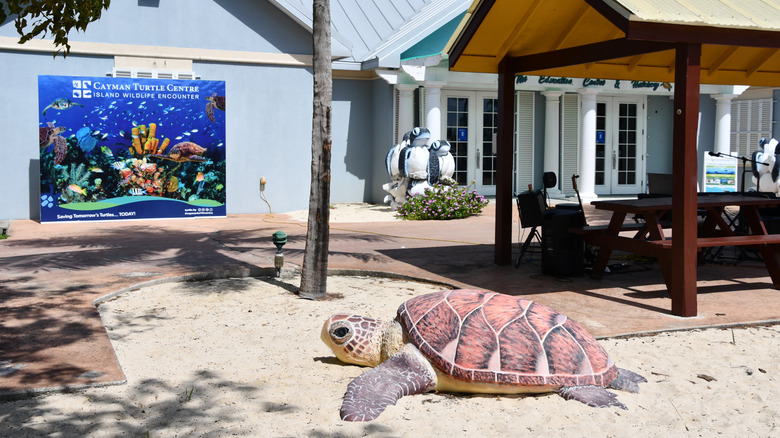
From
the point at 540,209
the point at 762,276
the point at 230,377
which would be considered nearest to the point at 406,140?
the point at 540,209

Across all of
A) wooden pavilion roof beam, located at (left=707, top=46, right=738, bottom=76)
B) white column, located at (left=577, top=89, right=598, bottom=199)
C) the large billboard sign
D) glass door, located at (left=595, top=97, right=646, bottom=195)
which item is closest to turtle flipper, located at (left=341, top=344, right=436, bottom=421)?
wooden pavilion roof beam, located at (left=707, top=46, right=738, bottom=76)

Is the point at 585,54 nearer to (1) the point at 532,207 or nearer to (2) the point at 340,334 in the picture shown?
(1) the point at 532,207

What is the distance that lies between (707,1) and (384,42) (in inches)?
468

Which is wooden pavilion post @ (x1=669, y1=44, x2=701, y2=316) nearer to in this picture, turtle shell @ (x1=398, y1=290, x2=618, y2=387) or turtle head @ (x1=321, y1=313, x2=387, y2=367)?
turtle shell @ (x1=398, y1=290, x2=618, y2=387)

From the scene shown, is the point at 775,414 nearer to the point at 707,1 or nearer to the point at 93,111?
the point at 707,1

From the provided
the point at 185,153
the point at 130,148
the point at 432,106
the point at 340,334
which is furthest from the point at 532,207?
the point at 130,148

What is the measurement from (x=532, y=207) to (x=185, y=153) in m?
8.69

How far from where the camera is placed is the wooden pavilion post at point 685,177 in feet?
21.5

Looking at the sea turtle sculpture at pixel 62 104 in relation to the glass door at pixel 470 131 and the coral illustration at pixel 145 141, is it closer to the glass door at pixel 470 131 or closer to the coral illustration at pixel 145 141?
the coral illustration at pixel 145 141

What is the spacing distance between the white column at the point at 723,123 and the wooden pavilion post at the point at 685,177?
1485cm

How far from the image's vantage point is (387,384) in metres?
4.71

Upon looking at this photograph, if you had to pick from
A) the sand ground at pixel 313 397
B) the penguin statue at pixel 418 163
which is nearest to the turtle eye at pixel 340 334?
the sand ground at pixel 313 397

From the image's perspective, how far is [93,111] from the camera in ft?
47.6

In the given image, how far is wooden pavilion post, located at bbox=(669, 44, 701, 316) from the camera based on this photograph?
6.56 m
